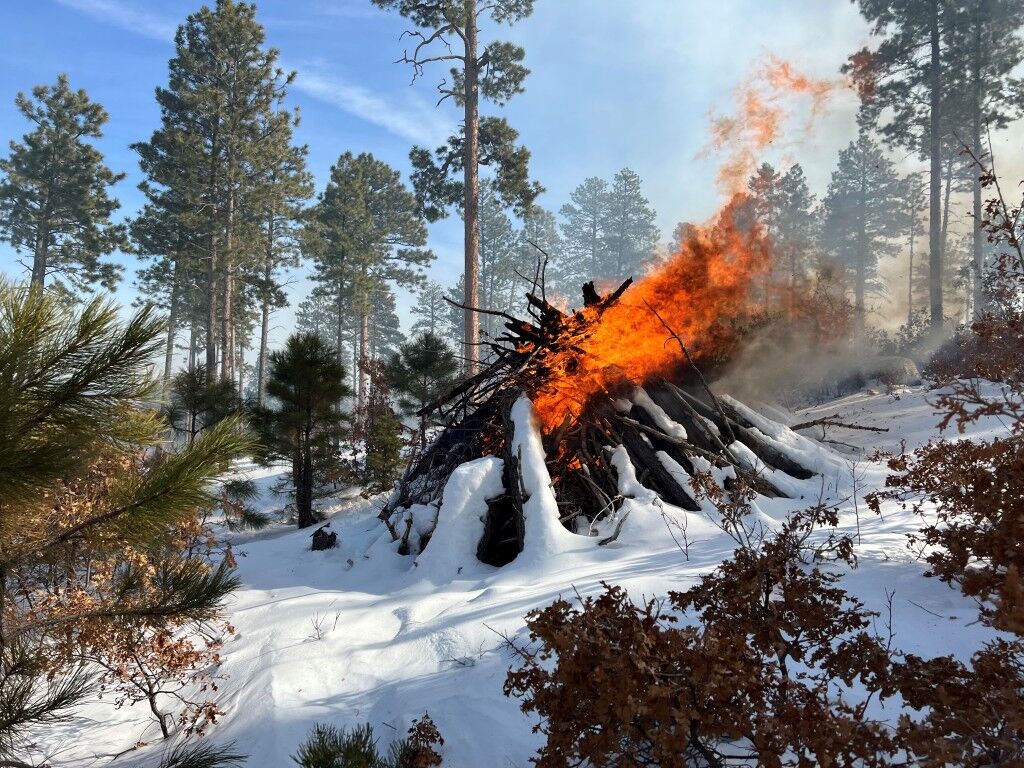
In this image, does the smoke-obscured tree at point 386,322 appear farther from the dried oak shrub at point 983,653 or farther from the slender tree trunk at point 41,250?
the dried oak shrub at point 983,653

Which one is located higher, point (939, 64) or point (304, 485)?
point (939, 64)

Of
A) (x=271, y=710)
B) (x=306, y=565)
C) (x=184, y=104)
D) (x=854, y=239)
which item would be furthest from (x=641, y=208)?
(x=271, y=710)

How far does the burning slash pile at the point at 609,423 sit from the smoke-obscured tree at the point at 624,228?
1553 inches

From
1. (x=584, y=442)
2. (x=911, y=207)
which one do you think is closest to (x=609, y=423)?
(x=584, y=442)

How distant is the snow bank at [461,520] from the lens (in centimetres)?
680

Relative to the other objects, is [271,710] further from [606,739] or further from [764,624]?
[764,624]

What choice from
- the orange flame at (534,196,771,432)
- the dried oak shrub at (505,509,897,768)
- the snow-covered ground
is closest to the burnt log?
the snow-covered ground

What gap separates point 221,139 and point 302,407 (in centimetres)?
1697

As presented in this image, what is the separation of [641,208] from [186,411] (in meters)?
43.5

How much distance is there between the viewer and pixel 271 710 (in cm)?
408

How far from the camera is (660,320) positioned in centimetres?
820

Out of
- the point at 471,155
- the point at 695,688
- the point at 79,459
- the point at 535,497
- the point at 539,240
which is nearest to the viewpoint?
the point at 695,688

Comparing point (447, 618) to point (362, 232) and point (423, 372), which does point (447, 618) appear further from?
point (362, 232)

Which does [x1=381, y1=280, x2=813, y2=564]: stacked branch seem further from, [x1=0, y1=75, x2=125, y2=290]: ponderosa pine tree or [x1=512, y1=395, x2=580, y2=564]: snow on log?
[x1=0, y1=75, x2=125, y2=290]: ponderosa pine tree
